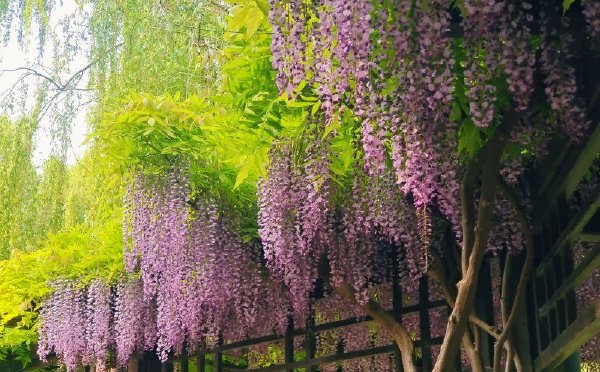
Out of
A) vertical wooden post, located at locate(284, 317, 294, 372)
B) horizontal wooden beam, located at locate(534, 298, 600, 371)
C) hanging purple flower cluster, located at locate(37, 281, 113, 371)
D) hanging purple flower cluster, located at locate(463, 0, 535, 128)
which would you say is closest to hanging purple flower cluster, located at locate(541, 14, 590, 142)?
hanging purple flower cluster, located at locate(463, 0, 535, 128)

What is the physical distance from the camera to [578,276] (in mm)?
4129

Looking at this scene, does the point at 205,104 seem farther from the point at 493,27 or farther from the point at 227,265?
the point at 493,27

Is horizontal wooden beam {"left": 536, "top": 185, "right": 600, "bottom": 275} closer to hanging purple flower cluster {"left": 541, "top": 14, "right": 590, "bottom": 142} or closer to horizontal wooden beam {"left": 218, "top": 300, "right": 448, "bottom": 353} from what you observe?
hanging purple flower cluster {"left": 541, "top": 14, "right": 590, "bottom": 142}

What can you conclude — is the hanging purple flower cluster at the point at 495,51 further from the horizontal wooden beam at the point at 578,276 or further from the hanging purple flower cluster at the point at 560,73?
the horizontal wooden beam at the point at 578,276

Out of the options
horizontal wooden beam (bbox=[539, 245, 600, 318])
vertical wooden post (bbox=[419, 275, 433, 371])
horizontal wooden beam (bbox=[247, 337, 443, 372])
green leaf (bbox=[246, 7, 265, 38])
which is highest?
green leaf (bbox=[246, 7, 265, 38])

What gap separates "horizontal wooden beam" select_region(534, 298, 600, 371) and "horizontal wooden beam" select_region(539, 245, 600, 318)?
123 millimetres

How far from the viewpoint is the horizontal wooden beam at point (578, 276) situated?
3.86m

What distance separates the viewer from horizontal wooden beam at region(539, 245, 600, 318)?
12.7ft

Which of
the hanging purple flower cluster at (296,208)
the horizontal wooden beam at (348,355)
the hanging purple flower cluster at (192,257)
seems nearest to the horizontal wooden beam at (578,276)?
the hanging purple flower cluster at (296,208)

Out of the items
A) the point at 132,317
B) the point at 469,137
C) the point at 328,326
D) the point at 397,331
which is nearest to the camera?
the point at 469,137

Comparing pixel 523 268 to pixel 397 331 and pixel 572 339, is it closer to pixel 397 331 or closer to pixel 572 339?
pixel 572 339

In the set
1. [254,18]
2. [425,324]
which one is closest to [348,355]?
[425,324]

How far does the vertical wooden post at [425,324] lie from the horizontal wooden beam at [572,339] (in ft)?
5.08

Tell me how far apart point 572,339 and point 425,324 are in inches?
98.5
